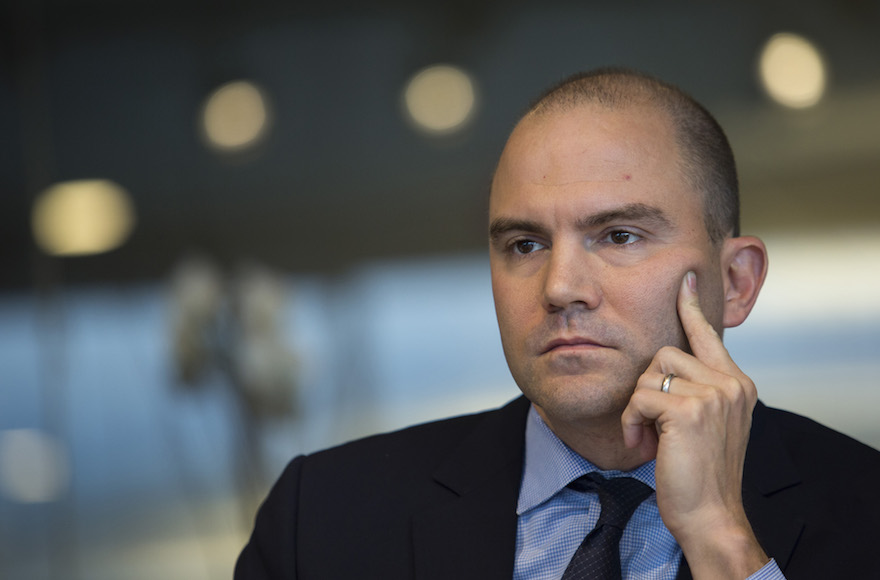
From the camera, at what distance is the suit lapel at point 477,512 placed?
1739mm

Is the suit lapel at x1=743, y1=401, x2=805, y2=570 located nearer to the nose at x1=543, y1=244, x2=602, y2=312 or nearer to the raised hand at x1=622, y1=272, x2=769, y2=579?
the raised hand at x1=622, y1=272, x2=769, y2=579

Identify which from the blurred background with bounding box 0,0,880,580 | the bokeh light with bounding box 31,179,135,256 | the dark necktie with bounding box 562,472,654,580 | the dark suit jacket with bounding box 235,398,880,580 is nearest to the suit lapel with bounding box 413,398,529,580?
the dark suit jacket with bounding box 235,398,880,580

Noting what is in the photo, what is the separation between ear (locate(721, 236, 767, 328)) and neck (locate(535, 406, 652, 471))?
0.28 m

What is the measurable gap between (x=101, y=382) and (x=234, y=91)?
1.24 metres

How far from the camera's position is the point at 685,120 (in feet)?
5.93

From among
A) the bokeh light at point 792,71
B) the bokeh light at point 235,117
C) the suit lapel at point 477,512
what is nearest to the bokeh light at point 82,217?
the bokeh light at point 235,117

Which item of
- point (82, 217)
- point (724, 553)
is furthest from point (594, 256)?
point (82, 217)

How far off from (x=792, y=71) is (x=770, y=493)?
95.6 inches

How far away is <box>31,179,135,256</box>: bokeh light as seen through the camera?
4266mm

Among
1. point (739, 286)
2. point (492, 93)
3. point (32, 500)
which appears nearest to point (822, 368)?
point (492, 93)

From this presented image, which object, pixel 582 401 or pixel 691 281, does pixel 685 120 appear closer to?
pixel 691 281

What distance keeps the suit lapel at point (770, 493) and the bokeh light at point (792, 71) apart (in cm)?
221

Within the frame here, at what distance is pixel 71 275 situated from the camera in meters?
4.30

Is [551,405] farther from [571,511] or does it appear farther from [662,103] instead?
[662,103]
